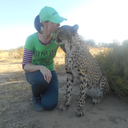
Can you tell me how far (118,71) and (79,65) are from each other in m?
1.03

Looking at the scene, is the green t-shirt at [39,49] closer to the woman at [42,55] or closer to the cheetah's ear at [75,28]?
the woman at [42,55]

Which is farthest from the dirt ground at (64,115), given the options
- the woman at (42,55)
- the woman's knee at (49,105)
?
the woman at (42,55)

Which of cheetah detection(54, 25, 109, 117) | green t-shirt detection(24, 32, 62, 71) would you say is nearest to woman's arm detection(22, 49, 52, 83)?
green t-shirt detection(24, 32, 62, 71)

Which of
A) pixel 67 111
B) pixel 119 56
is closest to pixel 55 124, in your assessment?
pixel 67 111

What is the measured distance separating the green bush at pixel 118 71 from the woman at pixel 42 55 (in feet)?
3.80

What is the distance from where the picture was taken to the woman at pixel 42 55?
1943mm

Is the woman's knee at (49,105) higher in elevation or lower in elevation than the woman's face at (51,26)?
lower

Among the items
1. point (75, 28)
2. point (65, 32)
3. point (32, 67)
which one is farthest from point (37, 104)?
point (75, 28)

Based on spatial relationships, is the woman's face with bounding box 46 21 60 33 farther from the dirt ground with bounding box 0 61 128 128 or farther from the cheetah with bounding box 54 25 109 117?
the dirt ground with bounding box 0 61 128 128

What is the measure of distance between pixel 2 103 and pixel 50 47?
1.43m

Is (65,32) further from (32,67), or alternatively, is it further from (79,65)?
(32,67)

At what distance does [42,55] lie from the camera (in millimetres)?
2258

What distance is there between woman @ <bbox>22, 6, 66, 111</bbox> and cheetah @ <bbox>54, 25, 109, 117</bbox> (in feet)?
0.64

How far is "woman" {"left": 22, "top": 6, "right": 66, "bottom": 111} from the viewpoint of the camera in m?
1.94
